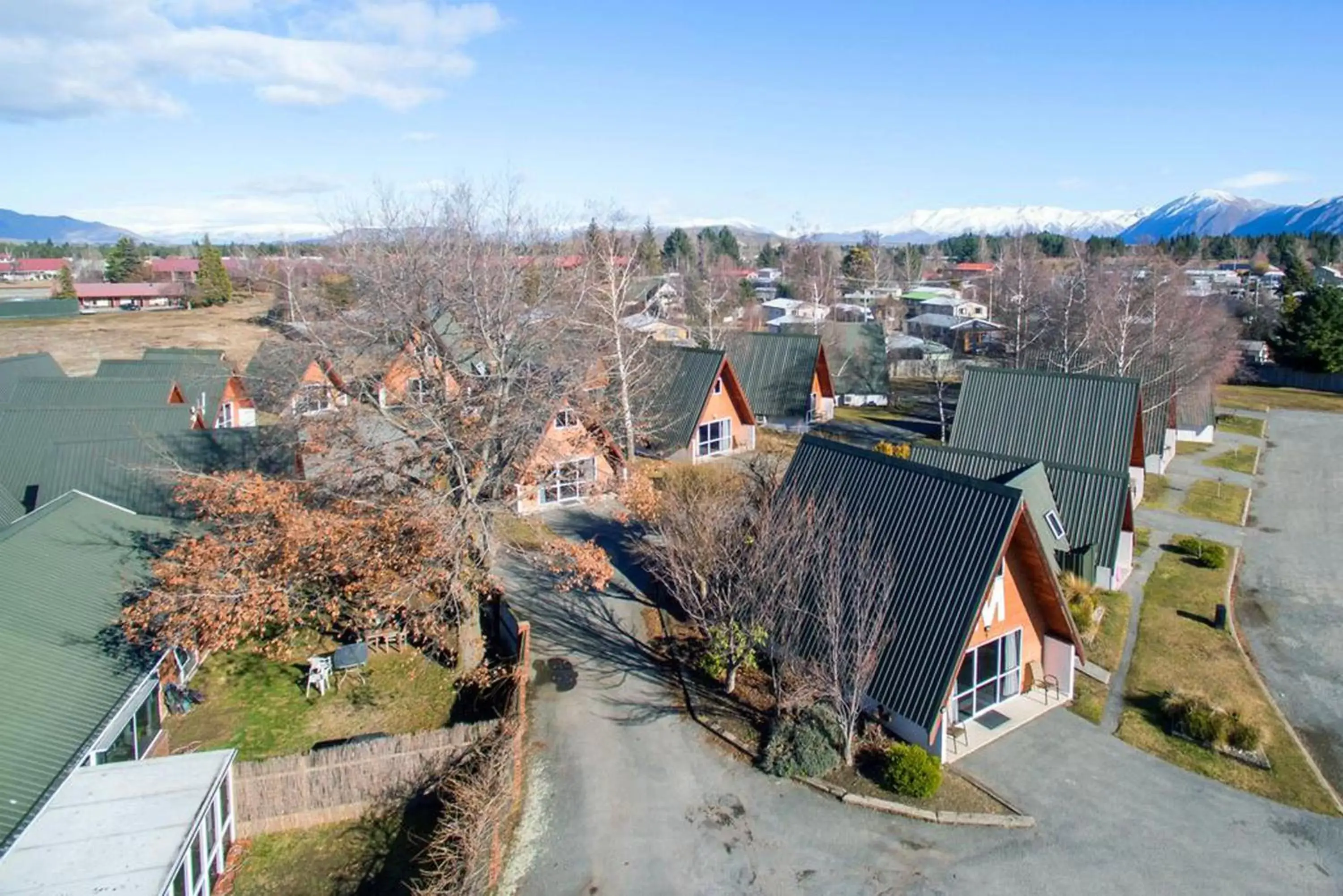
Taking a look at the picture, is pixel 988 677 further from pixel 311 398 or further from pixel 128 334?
pixel 128 334

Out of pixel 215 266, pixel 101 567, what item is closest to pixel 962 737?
pixel 101 567

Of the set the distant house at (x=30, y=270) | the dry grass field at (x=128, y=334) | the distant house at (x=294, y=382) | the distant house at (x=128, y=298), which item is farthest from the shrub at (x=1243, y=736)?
the distant house at (x=30, y=270)

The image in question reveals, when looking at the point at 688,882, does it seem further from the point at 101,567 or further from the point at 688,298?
the point at 688,298

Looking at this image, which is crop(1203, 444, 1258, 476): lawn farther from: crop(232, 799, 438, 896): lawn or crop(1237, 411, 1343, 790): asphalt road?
crop(232, 799, 438, 896): lawn

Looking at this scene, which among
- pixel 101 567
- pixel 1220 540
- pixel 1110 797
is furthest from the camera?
pixel 1220 540

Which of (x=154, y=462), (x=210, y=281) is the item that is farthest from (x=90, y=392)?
(x=210, y=281)

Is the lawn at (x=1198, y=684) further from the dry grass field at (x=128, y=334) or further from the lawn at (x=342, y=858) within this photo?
the dry grass field at (x=128, y=334)
